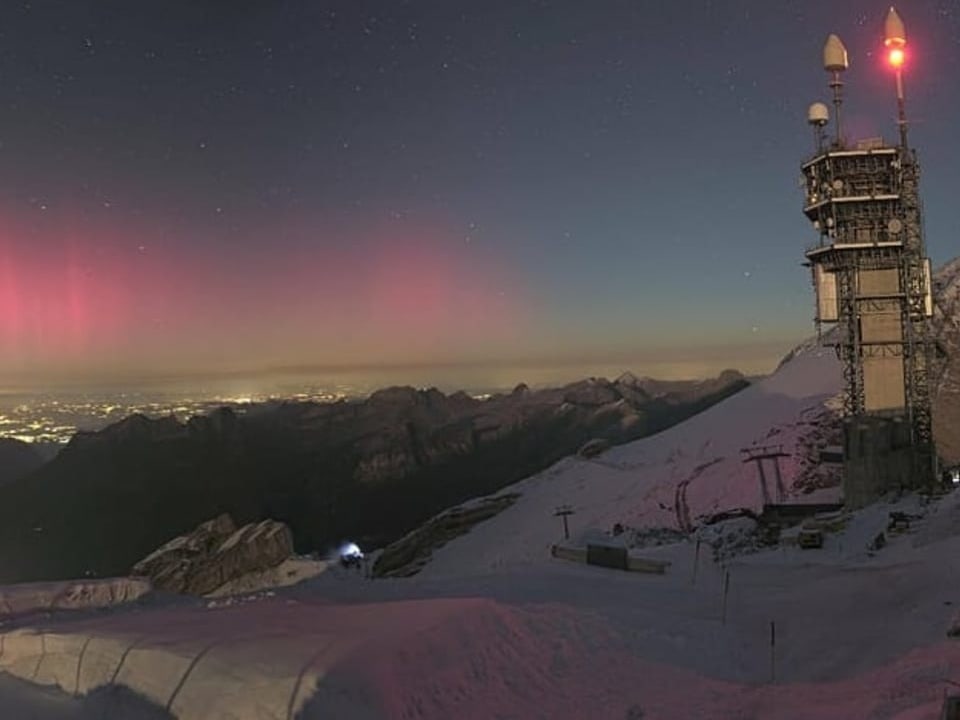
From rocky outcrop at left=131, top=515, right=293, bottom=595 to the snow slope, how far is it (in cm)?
4817

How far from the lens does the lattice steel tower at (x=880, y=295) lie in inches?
1703

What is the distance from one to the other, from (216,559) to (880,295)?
181 feet

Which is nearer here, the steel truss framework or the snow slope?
the snow slope

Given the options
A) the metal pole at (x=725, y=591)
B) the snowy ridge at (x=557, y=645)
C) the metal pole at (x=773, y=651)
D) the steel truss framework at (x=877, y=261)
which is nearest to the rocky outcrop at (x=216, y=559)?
the steel truss framework at (x=877, y=261)

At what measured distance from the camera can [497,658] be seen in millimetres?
16469

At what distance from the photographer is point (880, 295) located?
43500 millimetres

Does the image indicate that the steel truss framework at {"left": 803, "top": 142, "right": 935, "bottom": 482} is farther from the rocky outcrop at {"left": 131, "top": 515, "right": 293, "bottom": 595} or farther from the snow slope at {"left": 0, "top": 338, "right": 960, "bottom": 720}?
the rocky outcrop at {"left": 131, "top": 515, "right": 293, "bottom": 595}

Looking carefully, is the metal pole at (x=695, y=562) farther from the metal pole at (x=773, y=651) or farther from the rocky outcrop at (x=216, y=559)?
the rocky outcrop at (x=216, y=559)

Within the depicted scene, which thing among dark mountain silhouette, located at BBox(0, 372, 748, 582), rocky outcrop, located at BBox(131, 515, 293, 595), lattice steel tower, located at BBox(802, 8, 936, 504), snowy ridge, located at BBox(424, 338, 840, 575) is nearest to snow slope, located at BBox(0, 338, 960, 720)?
lattice steel tower, located at BBox(802, 8, 936, 504)

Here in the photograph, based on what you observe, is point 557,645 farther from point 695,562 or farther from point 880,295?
point 880,295

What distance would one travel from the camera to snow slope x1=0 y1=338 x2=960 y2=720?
46.3 feet

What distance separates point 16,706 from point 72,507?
594ft

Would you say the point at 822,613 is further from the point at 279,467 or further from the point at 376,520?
the point at 279,467

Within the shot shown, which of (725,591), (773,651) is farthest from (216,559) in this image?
(773,651)
